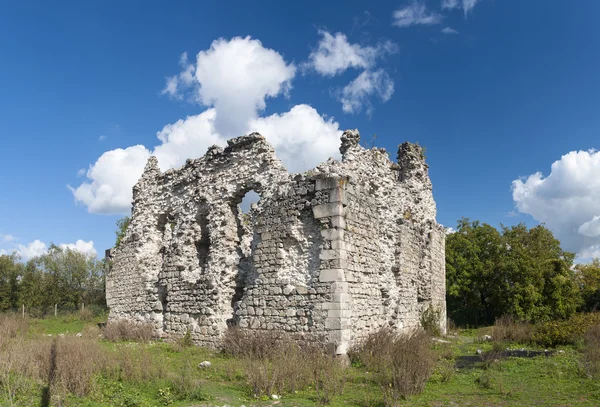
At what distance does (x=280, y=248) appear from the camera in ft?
37.2

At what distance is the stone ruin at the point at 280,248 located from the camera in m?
10.7

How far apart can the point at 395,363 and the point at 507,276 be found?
753 inches

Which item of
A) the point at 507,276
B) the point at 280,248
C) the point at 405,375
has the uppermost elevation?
the point at 280,248

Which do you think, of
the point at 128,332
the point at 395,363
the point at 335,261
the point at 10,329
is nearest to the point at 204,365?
the point at 335,261

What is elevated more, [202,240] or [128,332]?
[202,240]

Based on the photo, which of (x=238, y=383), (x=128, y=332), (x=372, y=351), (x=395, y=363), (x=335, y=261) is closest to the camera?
(x=395, y=363)

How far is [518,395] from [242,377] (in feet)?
16.3

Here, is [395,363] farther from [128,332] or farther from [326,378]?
[128,332]

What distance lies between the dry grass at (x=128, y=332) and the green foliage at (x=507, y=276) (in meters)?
17.5

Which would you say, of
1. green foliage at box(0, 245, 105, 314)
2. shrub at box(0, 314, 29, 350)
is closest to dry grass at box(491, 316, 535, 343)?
shrub at box(0, 314, 29, 350)

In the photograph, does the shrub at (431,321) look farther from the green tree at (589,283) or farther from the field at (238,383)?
the green tree at (589,283)

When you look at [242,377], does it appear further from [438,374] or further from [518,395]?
[518,395]

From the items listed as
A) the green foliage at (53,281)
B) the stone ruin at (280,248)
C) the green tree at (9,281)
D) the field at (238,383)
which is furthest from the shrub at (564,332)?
the green tree at (9,281)

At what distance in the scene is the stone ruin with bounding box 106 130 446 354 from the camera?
421 inches
